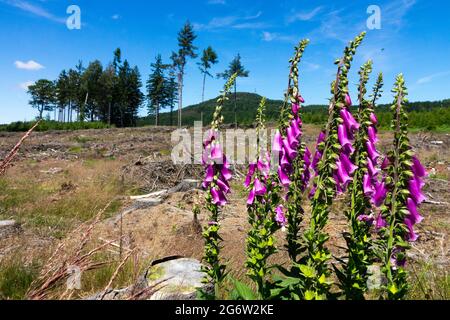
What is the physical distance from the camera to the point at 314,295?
7.02 ft

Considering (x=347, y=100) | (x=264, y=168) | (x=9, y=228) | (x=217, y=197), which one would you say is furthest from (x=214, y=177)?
(x=9, y=228)

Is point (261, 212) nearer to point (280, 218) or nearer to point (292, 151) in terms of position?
point (280, 218)

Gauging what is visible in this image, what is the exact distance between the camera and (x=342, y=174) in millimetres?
2342

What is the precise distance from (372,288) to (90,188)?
9489 millimetres

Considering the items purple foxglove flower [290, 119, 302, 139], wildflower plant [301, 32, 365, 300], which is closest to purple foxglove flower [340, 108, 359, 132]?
wildflower plant [301, 32, 365, 300]

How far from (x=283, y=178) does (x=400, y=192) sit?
2.94 feet

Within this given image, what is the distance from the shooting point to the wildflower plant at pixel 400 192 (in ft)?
7.01

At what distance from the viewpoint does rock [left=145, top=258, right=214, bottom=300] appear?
10.8ft

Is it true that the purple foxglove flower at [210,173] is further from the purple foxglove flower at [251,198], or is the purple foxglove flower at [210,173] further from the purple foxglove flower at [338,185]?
the purple foxglove flower at [338,185]

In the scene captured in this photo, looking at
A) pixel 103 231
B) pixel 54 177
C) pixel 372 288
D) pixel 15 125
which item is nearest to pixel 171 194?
pixel 103 231

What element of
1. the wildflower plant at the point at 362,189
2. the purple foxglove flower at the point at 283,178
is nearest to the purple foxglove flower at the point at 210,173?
the purple foxglove flower at the point at 283,178

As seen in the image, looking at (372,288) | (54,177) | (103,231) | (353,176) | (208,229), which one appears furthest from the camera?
(54,177)
